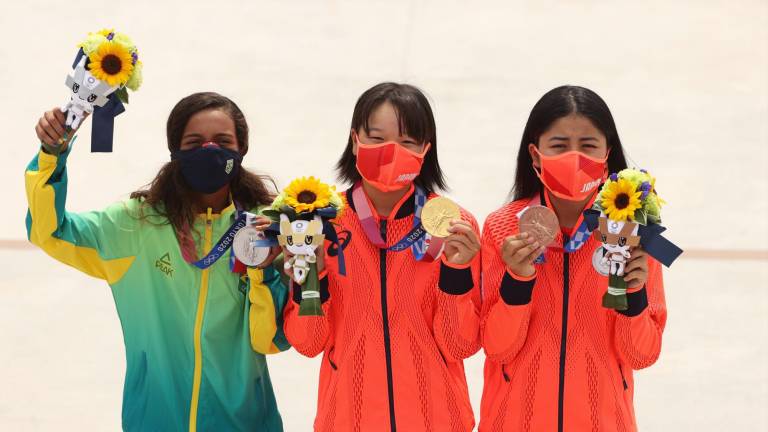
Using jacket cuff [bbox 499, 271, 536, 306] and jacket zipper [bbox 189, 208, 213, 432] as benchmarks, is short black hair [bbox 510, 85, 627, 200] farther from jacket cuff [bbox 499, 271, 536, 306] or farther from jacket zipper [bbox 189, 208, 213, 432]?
jacket zipper [bbox 189, 208, 213, 432]

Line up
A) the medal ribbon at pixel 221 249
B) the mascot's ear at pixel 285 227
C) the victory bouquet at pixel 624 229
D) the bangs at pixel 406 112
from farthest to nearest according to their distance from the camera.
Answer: the medal ribbon at pixel 221 249
the bangs at pixel 406 112
the mascot's ear at pixel 285 227
the victory bouquet at pixel 624 229

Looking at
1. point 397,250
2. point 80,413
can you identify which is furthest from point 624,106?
point 397,250

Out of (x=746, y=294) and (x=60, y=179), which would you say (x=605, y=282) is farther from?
(x=746, y=294)

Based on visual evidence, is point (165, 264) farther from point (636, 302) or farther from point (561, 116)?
point (636, 302)

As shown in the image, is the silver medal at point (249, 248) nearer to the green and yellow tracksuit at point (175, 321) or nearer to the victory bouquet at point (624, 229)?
the green and yellow tracksuit at point (175, 321)

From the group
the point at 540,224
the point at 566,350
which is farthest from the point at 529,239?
the point at 566,350

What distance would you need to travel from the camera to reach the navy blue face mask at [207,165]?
164 inches

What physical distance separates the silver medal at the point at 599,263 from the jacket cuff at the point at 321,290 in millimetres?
926

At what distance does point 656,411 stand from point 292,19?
6388mm

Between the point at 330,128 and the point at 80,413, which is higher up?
the point at 330,128

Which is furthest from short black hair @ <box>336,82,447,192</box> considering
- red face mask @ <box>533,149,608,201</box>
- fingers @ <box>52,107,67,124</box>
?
fingers @ <box>52,107,67,124</box>

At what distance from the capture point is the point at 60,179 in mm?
4062

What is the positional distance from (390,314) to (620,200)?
88 cm

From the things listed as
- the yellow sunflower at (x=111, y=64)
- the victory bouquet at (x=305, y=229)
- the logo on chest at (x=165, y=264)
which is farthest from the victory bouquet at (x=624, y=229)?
the yellow sunflower at (x=111, y=64)
